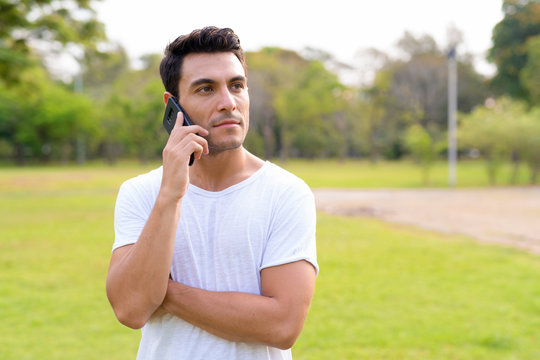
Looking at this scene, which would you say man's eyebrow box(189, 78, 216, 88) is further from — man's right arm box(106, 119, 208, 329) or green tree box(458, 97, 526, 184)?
green tree box(458, 97, 526, 184)

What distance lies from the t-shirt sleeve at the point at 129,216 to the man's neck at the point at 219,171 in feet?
0.65

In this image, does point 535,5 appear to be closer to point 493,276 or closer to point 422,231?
point 422,231

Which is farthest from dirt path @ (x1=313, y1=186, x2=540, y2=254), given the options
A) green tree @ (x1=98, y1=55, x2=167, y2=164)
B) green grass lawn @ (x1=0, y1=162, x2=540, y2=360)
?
green tree @ (x1=98, y1=55, x2=167, y2=164)

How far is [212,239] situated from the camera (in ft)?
5.36

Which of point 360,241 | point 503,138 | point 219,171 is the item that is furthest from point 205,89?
point 503,138

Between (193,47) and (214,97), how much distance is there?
18 cm

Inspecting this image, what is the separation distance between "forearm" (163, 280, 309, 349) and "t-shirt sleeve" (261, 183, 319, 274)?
0.14m

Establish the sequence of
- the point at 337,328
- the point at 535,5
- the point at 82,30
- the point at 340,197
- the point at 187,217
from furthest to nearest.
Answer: the point at 535,5 < the point at 340,197 < the point at 82,30 < the point at 337,328 < the point at 187,217

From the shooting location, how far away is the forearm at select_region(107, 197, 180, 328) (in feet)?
4.94

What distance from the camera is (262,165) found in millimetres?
1802

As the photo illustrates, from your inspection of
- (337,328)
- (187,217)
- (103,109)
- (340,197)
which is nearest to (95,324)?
(337,328)

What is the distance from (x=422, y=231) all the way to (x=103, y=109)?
4808 cm

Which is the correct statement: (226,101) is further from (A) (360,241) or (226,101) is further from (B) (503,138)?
(B) (503,138)

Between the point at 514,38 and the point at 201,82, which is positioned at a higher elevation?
the point at 514,38
